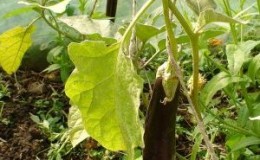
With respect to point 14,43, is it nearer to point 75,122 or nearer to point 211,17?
point 75,122

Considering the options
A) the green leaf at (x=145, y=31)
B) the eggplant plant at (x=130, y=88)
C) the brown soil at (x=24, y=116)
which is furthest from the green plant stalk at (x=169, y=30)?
the brown soil at (x=24, y=116)

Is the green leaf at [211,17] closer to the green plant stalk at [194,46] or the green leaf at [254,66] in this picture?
the green plant stalk at [194,46]

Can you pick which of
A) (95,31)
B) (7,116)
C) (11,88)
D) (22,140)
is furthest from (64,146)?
(95,31)

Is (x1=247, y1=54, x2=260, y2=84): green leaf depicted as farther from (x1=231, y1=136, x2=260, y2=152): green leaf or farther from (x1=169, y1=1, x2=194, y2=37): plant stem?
(x1=169, y1=1, x2=194, y2=37): plant stem

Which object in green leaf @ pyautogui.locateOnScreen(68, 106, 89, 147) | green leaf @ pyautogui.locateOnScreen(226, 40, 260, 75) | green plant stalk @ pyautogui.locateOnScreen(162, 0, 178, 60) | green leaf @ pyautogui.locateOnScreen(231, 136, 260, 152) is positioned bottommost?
green leaf @ pyautogui.locateOnScreen(231, 136, 260, 152)

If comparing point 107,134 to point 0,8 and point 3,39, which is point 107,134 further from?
point 0,8

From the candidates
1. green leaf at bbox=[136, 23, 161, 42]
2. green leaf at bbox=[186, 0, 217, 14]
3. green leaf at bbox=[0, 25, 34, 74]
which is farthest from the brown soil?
green leaf at bbox=[186, 0, 217, 14]

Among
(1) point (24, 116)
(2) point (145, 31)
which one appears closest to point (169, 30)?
(2) point (145, 31)
